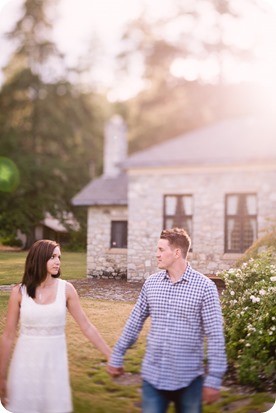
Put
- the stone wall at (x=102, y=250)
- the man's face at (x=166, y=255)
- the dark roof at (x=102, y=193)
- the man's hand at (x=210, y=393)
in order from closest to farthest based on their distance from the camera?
the man's hand at (x=210, y=393) → the man's face at (x=166, y=255) → the stone wall at (x=102, y=250) → the dark roof at (x=102, y=193)

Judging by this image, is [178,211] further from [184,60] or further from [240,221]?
[184,60]

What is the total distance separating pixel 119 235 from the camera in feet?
13.9

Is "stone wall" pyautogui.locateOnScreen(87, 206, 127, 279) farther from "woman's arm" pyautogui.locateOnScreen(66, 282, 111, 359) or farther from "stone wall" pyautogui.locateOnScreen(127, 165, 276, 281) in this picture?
"woman's arm" pyautogui.locateOnScreen(66, 282, 111, 359)

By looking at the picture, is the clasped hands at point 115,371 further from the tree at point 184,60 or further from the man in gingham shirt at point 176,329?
the tree at point 184,60

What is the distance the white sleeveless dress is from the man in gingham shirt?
0.50 meters

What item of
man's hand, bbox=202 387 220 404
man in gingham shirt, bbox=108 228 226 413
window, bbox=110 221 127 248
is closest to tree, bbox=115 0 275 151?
window, bbox=110 221 127 248

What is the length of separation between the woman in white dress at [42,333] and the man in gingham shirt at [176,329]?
47cm

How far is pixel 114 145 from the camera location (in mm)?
4305

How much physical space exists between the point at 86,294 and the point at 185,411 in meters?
1.22

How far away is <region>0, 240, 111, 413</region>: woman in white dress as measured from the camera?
133 inches

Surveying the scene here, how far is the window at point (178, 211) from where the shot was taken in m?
4.29

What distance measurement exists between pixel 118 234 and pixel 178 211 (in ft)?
1.74

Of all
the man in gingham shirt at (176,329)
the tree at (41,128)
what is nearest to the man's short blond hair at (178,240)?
the man in gingham shirt at (176,329)

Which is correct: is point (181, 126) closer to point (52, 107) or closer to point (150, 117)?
point (150, 117)
